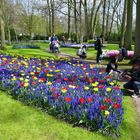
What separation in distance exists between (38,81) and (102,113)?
296 cm

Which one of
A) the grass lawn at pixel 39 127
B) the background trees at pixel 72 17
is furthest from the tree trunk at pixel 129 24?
the grass lawn at pixel 39 127

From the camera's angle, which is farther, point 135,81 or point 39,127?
point 135,81

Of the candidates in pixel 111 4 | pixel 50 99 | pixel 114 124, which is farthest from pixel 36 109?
pixel 111 4

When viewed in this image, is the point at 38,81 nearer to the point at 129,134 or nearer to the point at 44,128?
the point at 44,128

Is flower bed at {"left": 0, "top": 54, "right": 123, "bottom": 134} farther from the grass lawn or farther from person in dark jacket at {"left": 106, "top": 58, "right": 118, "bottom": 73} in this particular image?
person in dark jacket at {"left": 106, "top": 58, "right": 118, "bottom": 73}

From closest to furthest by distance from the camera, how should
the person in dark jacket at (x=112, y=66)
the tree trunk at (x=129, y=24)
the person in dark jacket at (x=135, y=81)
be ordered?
the person in dark jacket at (x=135, y=81)
the person in dark jacket at (x=112, y=66)
the tree trunk at (x=129, y=24)

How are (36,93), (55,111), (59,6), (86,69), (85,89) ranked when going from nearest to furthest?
(55,111) → (36,93) → (85,89) → (86,69) → (59,6)

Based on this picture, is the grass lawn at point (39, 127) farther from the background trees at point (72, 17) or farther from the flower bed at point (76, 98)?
the background trees at point (72, 17)

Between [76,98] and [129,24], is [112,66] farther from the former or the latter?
[129,24]

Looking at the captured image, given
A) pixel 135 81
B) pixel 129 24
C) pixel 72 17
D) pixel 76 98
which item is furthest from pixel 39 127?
pixel 72 17

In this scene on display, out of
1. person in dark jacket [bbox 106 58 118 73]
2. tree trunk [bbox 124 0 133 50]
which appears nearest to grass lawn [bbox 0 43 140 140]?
person in dark jacket [bbox 106 58 118 73]

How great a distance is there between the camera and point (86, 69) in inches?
431

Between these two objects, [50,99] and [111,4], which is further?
[111,4]

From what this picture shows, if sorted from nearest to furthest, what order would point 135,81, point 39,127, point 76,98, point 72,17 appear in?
point 39,127
point 76,98
point 135,81
point 72,17
